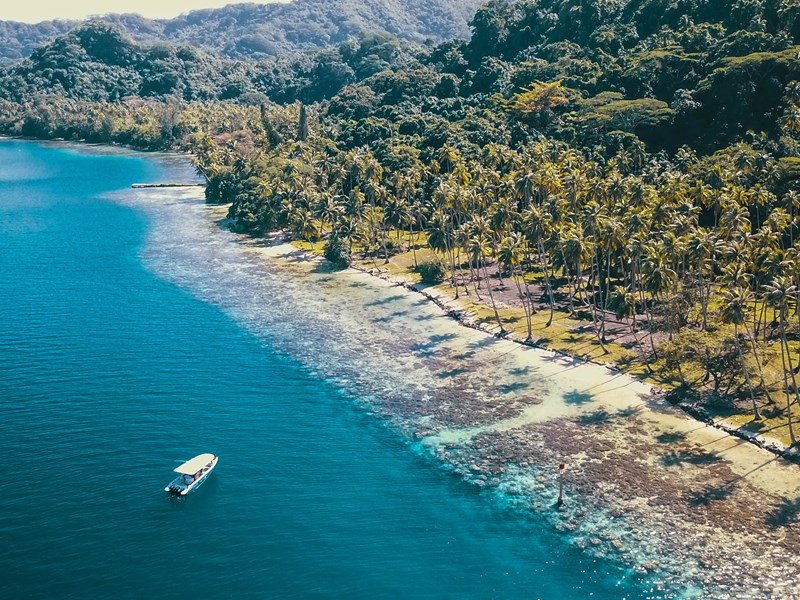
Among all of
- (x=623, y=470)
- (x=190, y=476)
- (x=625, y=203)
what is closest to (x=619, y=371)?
(x=623, y=470)

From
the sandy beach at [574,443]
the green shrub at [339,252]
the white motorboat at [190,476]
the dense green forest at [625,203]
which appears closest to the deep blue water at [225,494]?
the white motorboat at [190,476]

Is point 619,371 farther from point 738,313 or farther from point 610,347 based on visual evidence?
point 738,313

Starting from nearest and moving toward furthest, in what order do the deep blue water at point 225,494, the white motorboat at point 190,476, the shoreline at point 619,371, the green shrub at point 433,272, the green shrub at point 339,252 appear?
1. the deep blue water at point 225,494
2. the white motorboat at point 190,476
3. the shoreline at point 619,371
4. the green shrub at point 433,272
5. the green shrub at point 339,252

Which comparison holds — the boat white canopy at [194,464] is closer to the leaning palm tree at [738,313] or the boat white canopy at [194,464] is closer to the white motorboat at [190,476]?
the white motorboat at [190,476]

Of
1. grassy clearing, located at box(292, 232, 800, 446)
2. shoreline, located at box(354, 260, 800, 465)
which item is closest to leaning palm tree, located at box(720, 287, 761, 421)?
grassy clearing, located at box(292, 232, 800, 446)

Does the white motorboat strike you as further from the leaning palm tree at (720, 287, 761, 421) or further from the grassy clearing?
the leaning palm tree at (720, 287, 761, 421)

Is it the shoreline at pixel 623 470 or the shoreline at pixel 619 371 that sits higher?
the shoreline at pixel 619 371

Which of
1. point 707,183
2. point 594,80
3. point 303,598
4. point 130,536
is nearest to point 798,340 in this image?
point 707,183
